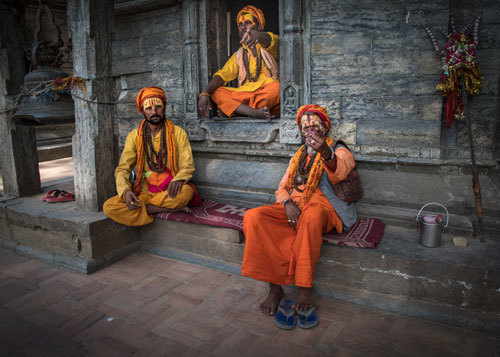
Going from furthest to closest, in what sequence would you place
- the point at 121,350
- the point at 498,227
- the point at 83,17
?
the point at 83,17, the point at 498,227, the point at 121,350

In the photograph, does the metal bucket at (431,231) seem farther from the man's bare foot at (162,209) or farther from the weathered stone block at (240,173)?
the man's bare foot at (162,209)

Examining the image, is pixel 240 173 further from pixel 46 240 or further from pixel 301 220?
pixel 46 240

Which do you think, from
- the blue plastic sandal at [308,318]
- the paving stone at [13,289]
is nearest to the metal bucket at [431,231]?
the blue plastic sandal at [308,318]

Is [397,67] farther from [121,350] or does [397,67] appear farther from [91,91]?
[121,350]

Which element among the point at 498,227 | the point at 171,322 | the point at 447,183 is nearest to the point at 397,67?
the point at 447,183

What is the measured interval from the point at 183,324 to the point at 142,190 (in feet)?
5.47

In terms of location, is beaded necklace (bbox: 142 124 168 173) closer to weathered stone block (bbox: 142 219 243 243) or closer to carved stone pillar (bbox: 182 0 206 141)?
weathered stone block (bbox: 142 219 243 243)

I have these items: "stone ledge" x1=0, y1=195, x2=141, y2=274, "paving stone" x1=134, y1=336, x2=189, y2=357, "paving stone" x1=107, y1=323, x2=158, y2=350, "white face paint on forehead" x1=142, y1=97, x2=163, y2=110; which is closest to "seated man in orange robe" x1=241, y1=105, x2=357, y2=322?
"paving stone" x1=134, y1=336, x2=189, y2=357

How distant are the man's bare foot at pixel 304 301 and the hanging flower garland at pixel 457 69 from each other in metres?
1.92

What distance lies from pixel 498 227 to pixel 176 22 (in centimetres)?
409

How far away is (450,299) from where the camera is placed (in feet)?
8.67

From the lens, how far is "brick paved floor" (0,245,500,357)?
2402mm

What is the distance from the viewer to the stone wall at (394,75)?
3246mm

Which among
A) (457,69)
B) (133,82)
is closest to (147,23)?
(133,82)
